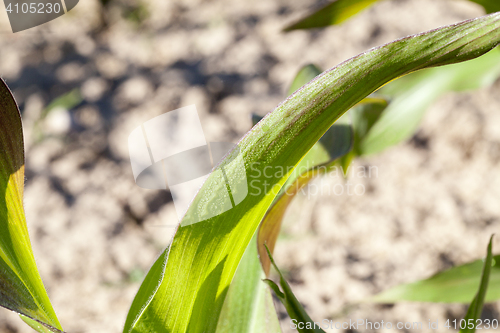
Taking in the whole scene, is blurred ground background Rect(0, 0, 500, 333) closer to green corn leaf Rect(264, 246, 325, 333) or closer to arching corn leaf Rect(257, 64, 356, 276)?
arching corn leaf Rect(257, 64, 356, 276)

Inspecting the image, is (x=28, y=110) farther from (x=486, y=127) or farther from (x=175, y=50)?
(x=486, y=127)

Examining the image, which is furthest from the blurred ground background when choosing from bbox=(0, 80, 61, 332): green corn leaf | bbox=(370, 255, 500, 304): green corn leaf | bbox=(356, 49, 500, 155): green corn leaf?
bbox=(0, 80, 61, 332): green corn leaf

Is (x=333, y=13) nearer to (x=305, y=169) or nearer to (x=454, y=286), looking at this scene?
(x=305, y=169)

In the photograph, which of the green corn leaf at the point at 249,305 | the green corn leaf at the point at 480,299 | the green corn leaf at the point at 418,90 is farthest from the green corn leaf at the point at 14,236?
the green corn leaf at the point at 418,90

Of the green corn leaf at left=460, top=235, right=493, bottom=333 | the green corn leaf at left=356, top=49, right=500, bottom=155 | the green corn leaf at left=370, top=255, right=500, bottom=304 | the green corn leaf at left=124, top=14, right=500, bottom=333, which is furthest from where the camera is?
the green corn leaf at left=356, top=49, right=500, bottom=155

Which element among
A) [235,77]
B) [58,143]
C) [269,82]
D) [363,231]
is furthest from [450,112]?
[58,143]

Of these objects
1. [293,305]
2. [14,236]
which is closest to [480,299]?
[293,305]

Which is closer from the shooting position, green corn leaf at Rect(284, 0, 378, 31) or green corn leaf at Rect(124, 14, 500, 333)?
green corn leaf at Rect(124, 14, 500, 333)
